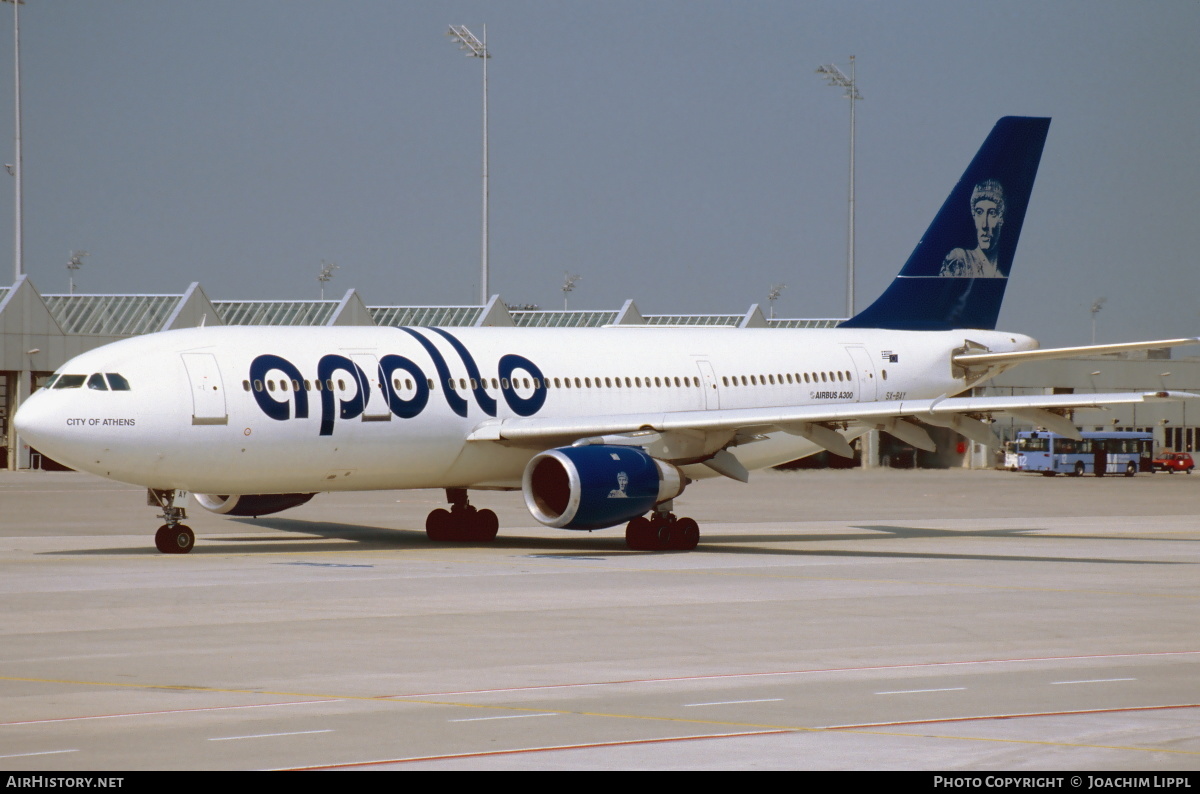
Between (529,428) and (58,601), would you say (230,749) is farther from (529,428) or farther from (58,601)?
(529,428)

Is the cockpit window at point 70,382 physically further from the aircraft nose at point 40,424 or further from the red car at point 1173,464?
the red car at point 1173,464

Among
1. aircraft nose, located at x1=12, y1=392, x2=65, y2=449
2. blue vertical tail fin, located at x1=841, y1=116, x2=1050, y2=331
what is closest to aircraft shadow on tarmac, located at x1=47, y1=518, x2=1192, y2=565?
aircraft nose, located at x1=12, y1=392, x2=65, y2=449

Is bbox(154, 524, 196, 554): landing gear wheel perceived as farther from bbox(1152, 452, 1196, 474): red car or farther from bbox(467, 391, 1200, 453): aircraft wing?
bbox(1152, 452, 1196, 474): red car

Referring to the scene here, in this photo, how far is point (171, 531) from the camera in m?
29.8

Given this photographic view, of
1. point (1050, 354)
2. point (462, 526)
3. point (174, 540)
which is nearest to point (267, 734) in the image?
point (174, 540)

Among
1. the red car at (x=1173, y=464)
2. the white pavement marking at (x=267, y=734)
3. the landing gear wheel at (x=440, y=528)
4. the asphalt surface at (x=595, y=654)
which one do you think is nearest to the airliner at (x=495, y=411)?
the landing gear wheel at (x=440, y=528)

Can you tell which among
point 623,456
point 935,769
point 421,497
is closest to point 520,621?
point 935,769

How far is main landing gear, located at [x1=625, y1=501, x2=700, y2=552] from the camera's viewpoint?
32.2m

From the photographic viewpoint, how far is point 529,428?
3222 centimetres

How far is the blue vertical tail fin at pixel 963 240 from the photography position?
40750mm

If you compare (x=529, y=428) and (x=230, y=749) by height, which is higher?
(x=529, y=428)

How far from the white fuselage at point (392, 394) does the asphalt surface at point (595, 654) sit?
179 centimetres

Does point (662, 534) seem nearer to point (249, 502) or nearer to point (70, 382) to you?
point (249, 502)

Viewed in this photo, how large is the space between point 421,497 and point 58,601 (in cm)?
3164
